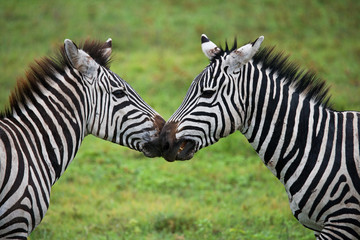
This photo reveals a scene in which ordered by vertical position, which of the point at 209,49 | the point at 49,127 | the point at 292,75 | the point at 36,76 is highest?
the point at 292,75

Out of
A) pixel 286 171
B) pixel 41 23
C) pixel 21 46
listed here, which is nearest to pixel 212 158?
pixel 286 171

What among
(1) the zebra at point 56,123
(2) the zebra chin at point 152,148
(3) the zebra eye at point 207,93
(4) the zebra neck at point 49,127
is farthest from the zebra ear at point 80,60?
(3) the zebra eye at point 207,93

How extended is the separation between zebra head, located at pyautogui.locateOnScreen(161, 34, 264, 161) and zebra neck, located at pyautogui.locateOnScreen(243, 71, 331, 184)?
22cm

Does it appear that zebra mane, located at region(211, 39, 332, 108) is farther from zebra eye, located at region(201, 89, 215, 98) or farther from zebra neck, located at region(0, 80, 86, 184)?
zebra neck, located at region(0, 80, 86, 184)

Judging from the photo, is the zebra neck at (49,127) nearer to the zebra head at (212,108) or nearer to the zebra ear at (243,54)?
the zebra head at (212,108)

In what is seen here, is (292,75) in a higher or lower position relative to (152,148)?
higher

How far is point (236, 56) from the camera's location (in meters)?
4.75

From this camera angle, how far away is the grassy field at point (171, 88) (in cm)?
750

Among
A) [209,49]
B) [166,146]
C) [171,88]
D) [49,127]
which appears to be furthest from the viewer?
[171,88]

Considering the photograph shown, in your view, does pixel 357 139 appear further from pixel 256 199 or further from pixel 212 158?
pixel 212 158

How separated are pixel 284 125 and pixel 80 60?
234cm

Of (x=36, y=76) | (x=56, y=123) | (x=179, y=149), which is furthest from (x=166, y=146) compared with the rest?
(x=36, y=76)

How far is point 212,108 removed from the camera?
4.78 m

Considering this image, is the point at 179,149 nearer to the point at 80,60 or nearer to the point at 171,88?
the point at 80,60
